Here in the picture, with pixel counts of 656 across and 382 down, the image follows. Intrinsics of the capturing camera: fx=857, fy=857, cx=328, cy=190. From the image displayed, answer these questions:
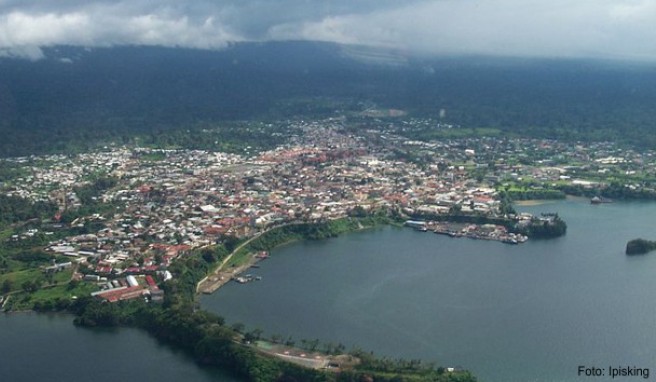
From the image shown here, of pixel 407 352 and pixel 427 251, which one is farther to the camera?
pixel 427 251

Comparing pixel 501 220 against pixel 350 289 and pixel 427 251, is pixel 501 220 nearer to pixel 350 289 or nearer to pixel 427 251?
pixel 427 251

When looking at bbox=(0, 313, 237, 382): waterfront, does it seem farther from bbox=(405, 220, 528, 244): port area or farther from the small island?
the small island

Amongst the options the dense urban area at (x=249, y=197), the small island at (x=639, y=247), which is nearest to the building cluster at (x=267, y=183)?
the dense urban area at (x=249, y=197)

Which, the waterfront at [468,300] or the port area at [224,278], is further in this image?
the port area at [224,278]

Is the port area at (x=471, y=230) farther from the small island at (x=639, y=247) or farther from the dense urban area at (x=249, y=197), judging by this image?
the small island at (x=639, y=247)

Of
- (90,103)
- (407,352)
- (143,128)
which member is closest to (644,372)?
(407,352)

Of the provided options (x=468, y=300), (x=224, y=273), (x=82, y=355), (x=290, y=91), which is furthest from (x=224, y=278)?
(x=290, y=91)
